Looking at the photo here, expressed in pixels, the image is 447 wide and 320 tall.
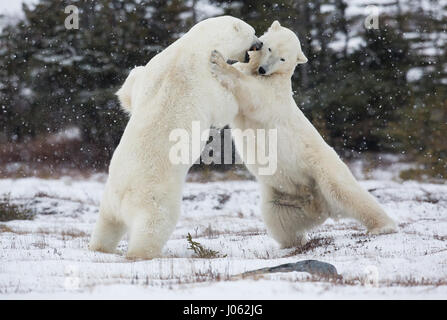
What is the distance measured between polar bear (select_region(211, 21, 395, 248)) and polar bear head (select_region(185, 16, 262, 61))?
250mm

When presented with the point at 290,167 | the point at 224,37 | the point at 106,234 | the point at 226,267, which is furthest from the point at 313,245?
the point at 224,37

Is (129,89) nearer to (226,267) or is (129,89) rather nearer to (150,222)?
(150,222)

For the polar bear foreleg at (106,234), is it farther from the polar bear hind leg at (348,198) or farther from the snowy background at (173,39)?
the snowy background at (173,39)

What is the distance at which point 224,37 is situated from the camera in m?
5.56

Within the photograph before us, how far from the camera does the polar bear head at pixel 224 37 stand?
17.4 ft

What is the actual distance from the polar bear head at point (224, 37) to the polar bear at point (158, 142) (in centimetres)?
1

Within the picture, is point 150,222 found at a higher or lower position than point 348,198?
lower

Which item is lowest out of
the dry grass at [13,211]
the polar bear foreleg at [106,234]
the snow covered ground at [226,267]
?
the snow covered ground at [226,267]

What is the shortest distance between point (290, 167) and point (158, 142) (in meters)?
1.91

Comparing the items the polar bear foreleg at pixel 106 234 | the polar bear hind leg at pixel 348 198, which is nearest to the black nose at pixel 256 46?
the polar bear hind leg at pixel 348 198

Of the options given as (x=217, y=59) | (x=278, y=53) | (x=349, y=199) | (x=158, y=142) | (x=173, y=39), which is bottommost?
(x=349, y=199)

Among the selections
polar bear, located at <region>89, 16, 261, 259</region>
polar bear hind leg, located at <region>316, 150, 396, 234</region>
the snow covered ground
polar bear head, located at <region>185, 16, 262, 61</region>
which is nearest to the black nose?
polar bear head, located at <region>185, 16, 262, 61</region>

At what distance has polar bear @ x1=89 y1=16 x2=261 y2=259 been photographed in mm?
4543

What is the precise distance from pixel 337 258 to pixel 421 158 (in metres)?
12.0
